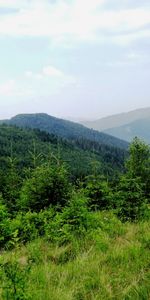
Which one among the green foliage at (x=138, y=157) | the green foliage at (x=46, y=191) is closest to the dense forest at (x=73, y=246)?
the green foliage at (x=46, y=191)

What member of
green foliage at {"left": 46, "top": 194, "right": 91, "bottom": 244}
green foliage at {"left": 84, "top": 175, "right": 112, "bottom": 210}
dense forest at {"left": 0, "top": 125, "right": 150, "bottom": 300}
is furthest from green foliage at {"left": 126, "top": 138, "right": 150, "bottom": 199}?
green foliage at {"left": 46, "top": 194, "right": 91, "bottom": 244}

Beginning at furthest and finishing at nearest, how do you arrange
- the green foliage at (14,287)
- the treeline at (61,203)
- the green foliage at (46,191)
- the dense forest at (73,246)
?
the green foliage at (46,191), the treeline at (61,203), the dense forest at (73,246), the green foliage at (14,287)

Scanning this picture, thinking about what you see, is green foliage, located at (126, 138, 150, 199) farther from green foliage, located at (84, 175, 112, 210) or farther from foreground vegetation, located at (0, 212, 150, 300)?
foreground vegetation, located at (0, 212, 150, 300)

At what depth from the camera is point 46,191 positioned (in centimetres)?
1386

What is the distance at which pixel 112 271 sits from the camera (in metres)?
6.14

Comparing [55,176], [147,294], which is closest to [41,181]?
[55,176]

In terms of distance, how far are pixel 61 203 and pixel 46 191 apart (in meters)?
→ 0.68

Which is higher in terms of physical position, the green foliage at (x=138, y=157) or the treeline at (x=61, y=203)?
the green foliage at (x=138, y=157)

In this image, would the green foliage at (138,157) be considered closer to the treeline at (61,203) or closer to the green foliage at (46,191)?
the treeline at (61,203)

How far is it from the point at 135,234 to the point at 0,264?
4.07m

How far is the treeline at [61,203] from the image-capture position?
9375 millimetres

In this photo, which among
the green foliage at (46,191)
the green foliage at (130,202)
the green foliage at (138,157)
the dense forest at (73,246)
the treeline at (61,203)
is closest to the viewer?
the dense forest at (73,246)

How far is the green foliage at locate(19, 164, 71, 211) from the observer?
540 inches

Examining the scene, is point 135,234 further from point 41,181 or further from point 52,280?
point 41,181
